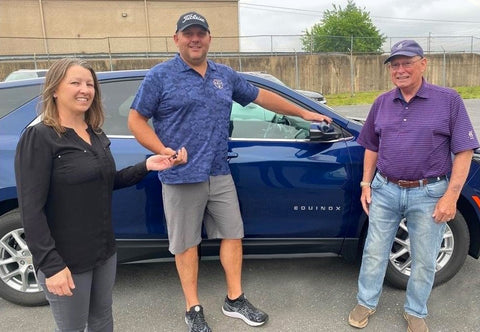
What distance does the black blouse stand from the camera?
5.08 feet

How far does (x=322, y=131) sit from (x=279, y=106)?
0.32 m

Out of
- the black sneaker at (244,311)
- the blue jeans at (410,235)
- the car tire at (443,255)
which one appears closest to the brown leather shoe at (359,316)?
the blue jeans at (410,235)

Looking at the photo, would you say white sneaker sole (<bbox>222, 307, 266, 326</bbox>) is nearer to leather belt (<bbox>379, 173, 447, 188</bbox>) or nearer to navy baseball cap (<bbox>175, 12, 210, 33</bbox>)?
leather belt (<bbox>379, 173, 447, 188</bbox>)

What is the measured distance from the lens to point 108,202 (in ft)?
6.02

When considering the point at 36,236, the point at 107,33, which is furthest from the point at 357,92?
the point at 36,236

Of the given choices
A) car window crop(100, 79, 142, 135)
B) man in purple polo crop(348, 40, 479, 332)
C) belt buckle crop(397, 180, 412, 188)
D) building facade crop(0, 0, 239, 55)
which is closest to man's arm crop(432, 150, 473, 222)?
man in purple polo crop(348, 40, 479, 332)

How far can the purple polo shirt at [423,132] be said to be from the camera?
219cm

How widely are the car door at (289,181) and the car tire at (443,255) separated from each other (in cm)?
43

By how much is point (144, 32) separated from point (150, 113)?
114ft

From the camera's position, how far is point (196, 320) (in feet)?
8.63

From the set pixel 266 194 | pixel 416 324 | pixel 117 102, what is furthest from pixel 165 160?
pixel 416 324

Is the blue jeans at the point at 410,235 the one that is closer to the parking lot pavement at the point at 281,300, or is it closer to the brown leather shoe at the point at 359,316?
the brown leather shoe at the point at 359,316

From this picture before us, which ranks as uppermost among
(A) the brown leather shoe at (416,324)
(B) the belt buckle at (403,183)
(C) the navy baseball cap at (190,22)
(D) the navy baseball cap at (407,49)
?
(C) the navy baseball cap at (190,22)

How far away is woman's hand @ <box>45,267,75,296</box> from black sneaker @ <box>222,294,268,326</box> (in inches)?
54.2
